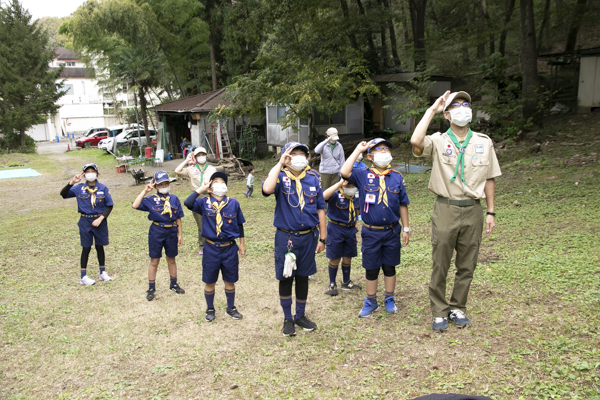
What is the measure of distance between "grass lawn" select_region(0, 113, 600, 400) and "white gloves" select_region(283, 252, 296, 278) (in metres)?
0.78

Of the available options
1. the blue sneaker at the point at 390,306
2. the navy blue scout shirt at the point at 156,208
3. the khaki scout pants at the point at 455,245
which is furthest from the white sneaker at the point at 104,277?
the khaki scout pants at the point at 455,245

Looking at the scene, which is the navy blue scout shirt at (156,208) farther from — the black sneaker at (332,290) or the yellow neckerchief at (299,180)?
the black sneaker at (332,290)

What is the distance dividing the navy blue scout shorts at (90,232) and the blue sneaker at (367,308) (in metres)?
4.25

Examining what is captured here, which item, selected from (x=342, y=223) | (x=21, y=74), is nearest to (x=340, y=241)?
(x=342, y=223)

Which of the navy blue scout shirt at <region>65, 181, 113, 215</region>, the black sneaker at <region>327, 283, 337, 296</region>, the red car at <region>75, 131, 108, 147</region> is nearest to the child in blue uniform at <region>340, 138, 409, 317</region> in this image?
the black sneaker at <region>327, 283, 337, 296</region>

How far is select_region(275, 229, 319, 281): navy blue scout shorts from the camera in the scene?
4.67m

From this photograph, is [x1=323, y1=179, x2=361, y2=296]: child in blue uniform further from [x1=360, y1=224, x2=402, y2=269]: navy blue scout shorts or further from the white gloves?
the white gloves

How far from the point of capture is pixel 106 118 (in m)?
52.2

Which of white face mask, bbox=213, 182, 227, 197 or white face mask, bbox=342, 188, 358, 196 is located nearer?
white face mask, bbox=213, 182, 227, 197

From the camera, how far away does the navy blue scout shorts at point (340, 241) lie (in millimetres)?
5723

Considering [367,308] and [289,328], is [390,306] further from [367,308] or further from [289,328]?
[289,328]

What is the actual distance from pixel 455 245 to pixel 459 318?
31.0 inches

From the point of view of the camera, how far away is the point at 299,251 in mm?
4684

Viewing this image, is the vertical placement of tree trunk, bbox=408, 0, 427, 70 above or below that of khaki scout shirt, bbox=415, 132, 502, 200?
above
